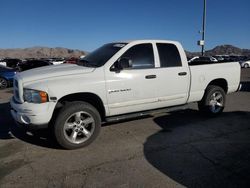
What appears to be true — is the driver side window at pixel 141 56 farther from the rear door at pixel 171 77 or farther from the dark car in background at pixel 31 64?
the dark car in background at pixel 31 64

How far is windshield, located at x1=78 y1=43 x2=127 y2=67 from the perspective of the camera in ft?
16.3

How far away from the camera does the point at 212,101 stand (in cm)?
650

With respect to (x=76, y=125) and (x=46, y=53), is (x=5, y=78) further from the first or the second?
(x=46, y=53)

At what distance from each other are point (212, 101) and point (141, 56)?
2.55 m

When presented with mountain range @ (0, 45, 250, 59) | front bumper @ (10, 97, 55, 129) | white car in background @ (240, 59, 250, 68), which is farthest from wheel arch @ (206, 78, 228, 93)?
mountain range @ (0, 45, 250, 59)

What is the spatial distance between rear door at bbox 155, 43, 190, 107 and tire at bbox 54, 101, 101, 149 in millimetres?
1572

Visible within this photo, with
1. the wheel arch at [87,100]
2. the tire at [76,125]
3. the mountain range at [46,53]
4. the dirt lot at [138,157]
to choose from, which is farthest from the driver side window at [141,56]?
the mountain range at [46,53]

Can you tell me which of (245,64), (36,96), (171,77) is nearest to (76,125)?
(36,96)

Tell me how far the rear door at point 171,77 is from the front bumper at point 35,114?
228cm

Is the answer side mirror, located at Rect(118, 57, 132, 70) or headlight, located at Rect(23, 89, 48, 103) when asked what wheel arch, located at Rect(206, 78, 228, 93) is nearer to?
side mirror, located at Rect(118, 57, 132, 70)

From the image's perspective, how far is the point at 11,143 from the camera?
479 cm

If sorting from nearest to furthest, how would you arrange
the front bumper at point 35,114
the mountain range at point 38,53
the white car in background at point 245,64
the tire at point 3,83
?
1. the front bumper at point 35,114
2. the tire at point 3,83
3. the white car in background at point 245,64
4. the mountain range at point 38,53

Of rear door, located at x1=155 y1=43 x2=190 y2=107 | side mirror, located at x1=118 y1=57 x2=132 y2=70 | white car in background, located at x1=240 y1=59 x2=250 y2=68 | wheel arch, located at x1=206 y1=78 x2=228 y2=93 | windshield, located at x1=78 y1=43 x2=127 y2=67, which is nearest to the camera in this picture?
side mirror, located at x1=118 y1=57 x2=132 y2=70

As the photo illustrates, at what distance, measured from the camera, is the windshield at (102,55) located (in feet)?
16.3
